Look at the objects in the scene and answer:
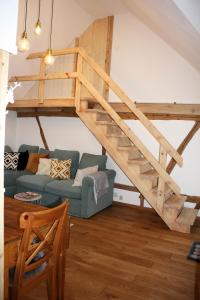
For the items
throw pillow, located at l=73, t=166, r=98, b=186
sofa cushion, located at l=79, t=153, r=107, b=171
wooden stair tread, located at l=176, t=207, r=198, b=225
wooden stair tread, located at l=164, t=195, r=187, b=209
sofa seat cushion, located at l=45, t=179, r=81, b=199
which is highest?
sofa cushion, located at l=79, t=153, r=107, b=171

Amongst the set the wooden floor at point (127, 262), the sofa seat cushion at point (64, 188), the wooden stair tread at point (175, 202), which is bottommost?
the wooden floor at point (127, 262)

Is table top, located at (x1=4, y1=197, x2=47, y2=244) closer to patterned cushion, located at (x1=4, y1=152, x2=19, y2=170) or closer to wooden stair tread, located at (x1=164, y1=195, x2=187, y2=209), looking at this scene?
wooden stair tread, located at (x1=164, y1=195, x2=187, y2=209)

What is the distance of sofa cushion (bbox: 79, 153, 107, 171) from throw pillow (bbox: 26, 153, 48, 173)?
3.39 ft

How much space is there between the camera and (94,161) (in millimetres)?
5188

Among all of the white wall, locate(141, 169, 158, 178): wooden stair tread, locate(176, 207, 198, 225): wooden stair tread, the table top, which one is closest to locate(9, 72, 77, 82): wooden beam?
→ the white wall

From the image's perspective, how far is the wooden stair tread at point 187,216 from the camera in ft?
13.1

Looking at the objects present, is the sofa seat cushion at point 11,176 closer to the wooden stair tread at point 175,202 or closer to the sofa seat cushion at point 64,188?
the sofa seat cushion at point 64,188

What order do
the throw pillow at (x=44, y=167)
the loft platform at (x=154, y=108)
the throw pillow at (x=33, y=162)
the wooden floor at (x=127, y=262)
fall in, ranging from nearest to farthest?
the wooden floor at (x=127, y=262)
the loft platform at (x=154, y=108)
the throw pillow at (x=44, y=167)
the throw pillow at (x=33, y=162)

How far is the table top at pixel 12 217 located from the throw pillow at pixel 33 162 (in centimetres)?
349

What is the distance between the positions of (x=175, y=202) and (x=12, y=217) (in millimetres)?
3003

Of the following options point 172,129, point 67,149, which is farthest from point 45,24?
point 172,129

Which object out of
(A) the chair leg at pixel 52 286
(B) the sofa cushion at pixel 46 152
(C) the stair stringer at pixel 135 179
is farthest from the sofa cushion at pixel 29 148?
(A) the chair leg at pixel 52 286

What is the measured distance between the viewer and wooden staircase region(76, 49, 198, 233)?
13.0 ft

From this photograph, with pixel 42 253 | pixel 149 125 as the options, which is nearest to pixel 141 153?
pixel 149 125
